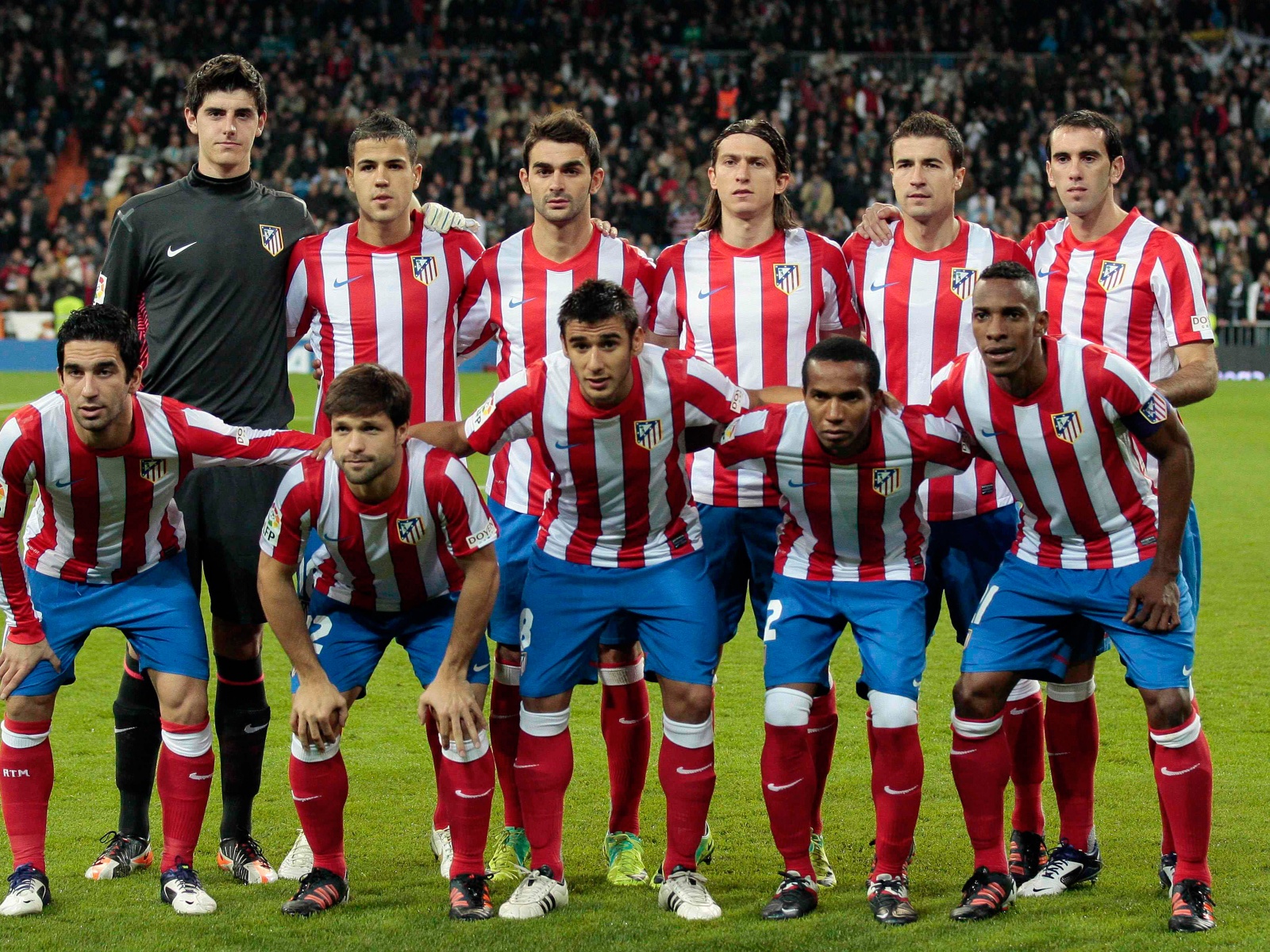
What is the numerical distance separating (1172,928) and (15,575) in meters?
3.36

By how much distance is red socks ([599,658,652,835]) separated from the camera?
15.7 feet

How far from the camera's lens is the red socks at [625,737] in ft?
15.7

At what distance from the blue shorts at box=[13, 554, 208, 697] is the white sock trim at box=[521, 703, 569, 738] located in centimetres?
97

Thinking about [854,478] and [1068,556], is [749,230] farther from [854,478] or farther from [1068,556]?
[1068,556]

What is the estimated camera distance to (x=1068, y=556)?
4.29m

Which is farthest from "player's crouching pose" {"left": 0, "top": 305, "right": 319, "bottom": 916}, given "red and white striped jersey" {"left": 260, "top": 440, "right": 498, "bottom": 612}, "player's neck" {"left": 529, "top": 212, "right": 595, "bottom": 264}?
"player's neck" {"left": 529, "top": 212, "right": 595, "bottom": 264}

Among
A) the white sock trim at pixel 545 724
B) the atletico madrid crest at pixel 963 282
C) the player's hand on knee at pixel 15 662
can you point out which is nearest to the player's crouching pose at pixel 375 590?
the white sock trim at pixel 545 724

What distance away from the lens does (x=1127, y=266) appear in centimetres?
482

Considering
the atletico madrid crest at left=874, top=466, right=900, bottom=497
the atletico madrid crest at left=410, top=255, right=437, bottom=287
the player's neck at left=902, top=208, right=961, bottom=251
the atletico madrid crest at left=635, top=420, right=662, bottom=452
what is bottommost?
the atletico madrid crest at left=874, top=466, right=900, bottom=497

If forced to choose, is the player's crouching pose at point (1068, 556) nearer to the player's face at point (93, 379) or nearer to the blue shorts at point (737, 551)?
the blue shorts at point (737, 551)

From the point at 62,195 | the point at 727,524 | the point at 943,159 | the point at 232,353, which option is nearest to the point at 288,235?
the point at 232,353

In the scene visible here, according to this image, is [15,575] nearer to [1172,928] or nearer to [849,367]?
→ [849,367]

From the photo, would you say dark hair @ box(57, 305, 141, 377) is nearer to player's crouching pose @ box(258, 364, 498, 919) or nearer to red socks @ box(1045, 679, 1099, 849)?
player's crouching pose @ box(258, 364, 498, 919)

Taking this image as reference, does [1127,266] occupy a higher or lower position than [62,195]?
lower
